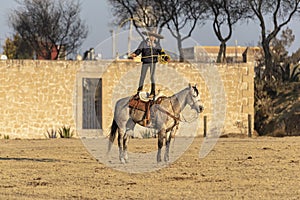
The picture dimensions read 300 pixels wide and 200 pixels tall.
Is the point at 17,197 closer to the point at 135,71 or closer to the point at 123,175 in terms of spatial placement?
the point at 123,175

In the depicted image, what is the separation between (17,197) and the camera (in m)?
9.67

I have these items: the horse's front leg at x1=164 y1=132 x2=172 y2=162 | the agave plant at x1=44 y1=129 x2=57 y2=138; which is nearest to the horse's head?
the horse's front leg at x1=164 y1=132 x2=172 y2=162

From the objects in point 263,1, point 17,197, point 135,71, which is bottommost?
point 17,197

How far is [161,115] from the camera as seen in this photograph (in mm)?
14039

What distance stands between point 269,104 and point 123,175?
66.8 ft

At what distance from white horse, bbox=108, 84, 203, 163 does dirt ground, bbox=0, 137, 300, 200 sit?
72 centimetres

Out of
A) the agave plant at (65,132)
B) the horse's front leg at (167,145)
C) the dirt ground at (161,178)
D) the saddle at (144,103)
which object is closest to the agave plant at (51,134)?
the agave plant at (65,132)

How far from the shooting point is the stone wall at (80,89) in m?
27.0

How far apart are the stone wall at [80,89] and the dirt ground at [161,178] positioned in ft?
32.7

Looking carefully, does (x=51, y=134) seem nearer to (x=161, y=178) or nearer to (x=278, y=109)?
(x=278, y=109)

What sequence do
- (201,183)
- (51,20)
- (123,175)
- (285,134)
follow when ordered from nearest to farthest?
(201,183) → (123,175) → (285,134) → (51,20)

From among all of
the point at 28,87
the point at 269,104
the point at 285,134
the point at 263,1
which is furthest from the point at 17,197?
the point at 263,1

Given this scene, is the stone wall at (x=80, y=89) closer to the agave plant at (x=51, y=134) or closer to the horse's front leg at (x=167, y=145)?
the agave plant at (x=51, y=134)

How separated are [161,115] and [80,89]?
14.0 m
